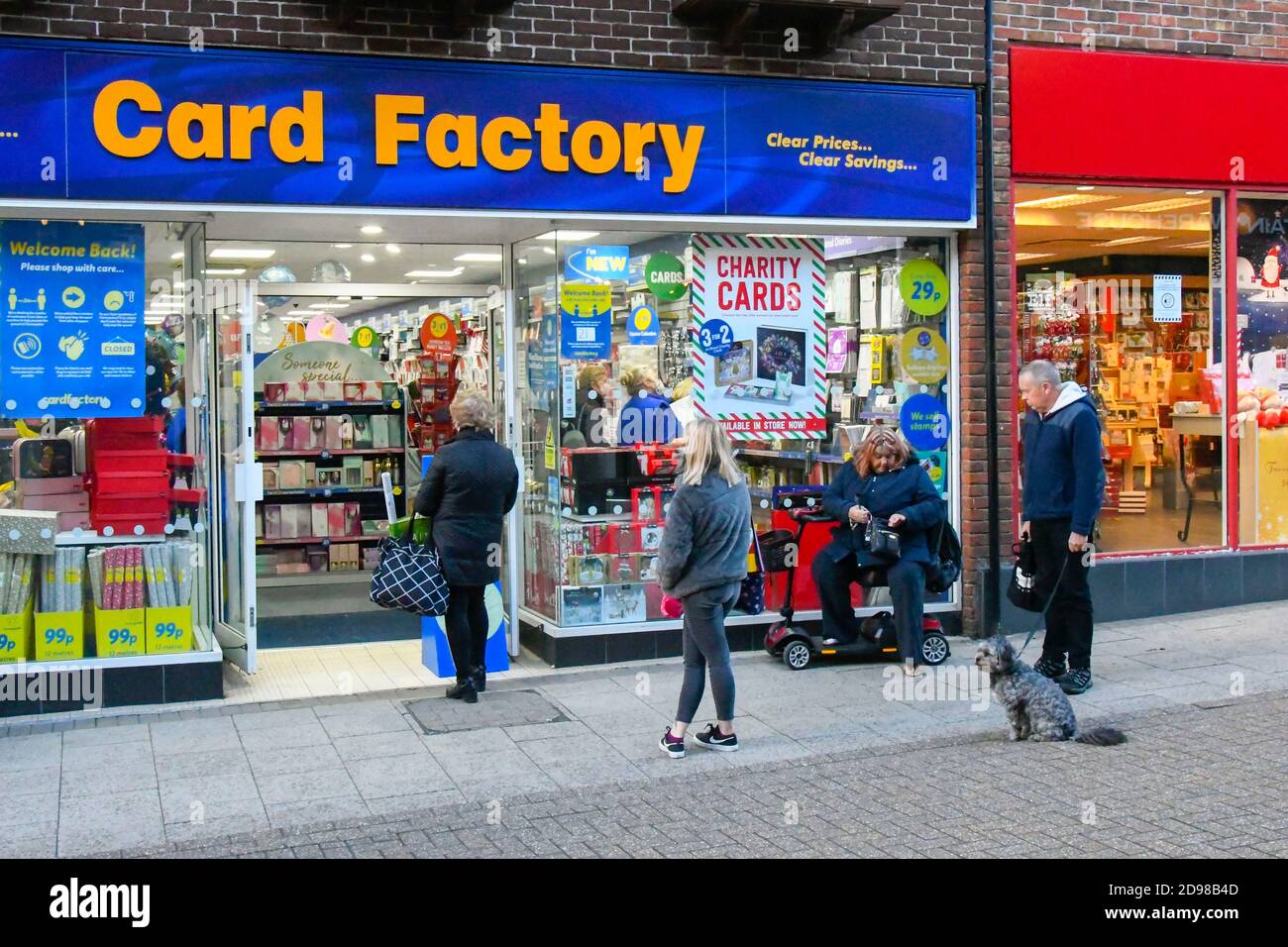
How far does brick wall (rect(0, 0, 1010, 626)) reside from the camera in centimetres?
840

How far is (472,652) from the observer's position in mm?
8891

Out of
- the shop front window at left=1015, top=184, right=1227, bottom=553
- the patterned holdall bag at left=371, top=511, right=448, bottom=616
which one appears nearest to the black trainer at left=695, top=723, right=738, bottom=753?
the patterned holdall bag at left=371, top=511, right=448, bottom=616

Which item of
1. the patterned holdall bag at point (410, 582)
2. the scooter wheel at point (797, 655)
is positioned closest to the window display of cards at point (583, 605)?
the scooter wheel at point (797, 655)

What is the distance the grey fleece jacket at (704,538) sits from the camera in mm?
7184

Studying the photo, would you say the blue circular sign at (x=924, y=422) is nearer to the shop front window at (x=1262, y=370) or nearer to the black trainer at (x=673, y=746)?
the shop front window at (x=1262, y=370)

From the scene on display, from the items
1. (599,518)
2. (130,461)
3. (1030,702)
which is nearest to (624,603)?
(599,518)

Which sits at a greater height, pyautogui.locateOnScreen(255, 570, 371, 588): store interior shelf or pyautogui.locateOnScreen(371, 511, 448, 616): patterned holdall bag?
pyautogui.locateOnScreen(371, 511, 448, 616): patterned holdall bag

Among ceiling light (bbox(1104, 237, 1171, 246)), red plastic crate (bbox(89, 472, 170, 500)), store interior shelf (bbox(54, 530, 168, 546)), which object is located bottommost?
store interior shelf (bbox(54, 530, 168, 546))

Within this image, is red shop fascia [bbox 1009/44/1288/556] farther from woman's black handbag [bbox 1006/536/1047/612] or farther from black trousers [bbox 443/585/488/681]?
black trousers [bbox 443/585/488/681]

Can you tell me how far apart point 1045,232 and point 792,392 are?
Answer: 7.75 feet

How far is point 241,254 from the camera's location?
33.4 ft

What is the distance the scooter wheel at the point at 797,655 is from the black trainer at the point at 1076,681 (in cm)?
160

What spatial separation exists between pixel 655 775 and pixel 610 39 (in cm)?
480

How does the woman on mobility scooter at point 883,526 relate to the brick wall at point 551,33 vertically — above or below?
below
